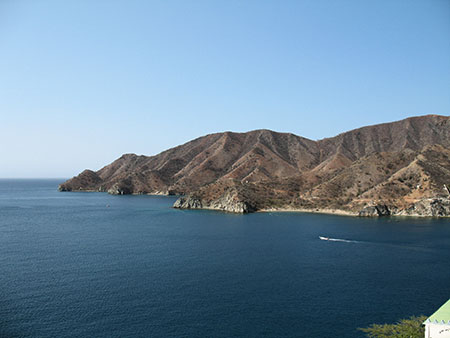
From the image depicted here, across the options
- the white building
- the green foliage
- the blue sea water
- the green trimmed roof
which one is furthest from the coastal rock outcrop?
the white building

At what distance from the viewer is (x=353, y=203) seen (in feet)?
621

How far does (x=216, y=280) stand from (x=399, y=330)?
3489 cm

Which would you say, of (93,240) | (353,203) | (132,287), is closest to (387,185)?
(353,203)

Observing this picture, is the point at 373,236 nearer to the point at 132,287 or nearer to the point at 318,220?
the point at 318,220

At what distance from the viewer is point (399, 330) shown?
5353 cm

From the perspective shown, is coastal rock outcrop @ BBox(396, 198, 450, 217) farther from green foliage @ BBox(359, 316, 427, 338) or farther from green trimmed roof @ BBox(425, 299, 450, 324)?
green trimmed roof @ BBox(425, 299, 450, 324)

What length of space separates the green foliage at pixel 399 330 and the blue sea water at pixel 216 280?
77.6 inches

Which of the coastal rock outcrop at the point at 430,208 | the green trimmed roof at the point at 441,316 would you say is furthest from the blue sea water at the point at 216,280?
the coastal rock outcrop at the point at 430,208

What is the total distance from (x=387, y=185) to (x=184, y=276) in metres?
146

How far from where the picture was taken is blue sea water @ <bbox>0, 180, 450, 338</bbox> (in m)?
56.5

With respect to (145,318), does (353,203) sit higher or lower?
higher

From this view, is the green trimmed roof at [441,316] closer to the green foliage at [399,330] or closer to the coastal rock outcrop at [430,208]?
the green foliage at [399,330]

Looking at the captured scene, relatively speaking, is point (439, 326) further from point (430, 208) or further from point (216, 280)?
point (430, 208)

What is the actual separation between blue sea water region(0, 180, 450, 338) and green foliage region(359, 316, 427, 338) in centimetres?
197
